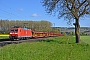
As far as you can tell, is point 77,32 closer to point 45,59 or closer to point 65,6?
point 65,6

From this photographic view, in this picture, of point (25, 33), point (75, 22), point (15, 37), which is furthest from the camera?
point (25, 33)

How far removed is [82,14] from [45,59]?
2711 centimetres

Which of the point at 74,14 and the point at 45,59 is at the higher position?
the point at 74,14

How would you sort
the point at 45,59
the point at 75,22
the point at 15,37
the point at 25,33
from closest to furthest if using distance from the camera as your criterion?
the point at 45,59 < the point at 75,22 < the point at 15,37 < the point at 25,33

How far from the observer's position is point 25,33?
216 ft

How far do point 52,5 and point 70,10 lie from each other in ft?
10.4

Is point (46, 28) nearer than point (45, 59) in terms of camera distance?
No

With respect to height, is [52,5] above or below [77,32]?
above

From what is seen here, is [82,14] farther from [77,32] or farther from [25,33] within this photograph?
[25,33]

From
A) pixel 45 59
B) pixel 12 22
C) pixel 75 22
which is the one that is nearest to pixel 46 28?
pixel 12 22

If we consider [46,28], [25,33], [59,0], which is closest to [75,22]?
[59,0]

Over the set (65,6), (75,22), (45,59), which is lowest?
(45,59)

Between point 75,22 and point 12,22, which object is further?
point 12,22

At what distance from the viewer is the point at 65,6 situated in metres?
39.3
